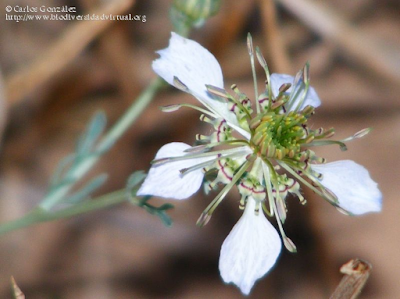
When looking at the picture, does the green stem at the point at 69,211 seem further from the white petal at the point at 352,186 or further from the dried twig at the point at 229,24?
the dried twig at the point at 229,24

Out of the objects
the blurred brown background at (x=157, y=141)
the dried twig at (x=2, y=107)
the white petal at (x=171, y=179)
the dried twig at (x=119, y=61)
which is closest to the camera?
the white petal at (x=171, y=179)

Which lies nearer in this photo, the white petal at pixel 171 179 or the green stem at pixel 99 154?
the white petal at pixel 171 179

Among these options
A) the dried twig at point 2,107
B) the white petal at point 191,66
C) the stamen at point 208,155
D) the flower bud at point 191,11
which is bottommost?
the stamen at point 208,155

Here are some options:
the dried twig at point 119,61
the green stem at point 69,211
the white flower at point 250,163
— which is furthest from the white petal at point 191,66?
the dried twig at point 119,61

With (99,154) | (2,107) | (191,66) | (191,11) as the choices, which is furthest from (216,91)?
(2,107)

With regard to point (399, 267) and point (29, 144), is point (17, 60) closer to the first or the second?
point (29, 144)

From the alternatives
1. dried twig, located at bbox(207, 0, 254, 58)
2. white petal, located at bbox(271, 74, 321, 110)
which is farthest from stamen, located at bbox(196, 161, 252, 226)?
dried twig, located at bbox(207, 0, 254, 58)
